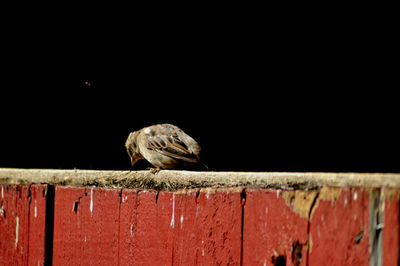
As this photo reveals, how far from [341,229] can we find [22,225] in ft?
4.39

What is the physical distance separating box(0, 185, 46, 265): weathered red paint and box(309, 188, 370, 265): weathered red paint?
113 cm

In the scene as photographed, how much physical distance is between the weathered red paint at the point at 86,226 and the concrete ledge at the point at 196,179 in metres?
0.05

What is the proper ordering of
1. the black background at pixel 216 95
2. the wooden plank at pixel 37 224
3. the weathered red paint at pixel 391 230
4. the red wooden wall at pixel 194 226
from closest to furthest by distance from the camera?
the weathered red paint at pixel 391 230 → the red wooden wall at pixel 194 226 → the wooden plank at pixel 37 224 → the black background at pixel 216 95

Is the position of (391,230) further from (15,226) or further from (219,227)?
(15,226)

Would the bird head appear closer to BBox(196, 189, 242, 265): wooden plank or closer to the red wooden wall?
the red wooden wall

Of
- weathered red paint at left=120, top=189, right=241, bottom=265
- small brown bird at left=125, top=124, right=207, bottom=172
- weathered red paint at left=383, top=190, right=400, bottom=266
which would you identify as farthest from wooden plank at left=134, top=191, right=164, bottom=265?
small brown bird at left=125, top=124, right=207, bottom=172

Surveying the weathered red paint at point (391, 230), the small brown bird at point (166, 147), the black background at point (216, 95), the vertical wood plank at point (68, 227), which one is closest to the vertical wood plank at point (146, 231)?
the vertical wood plank at point (68, 227)

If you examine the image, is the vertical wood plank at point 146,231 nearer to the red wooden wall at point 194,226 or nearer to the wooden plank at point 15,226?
the red wooden wall at point 194,226

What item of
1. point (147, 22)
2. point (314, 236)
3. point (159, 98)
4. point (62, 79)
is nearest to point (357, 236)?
point (314, 236)

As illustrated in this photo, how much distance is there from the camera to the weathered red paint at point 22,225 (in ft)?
5.85

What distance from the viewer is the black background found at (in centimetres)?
365

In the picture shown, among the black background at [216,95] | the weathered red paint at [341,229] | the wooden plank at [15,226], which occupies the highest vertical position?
the black background at [216,95]

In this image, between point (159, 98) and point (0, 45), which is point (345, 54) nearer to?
point (159, 98)

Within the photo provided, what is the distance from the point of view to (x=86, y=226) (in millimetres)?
1682
